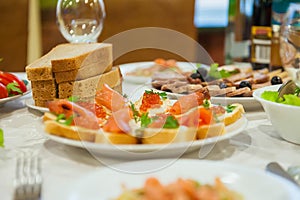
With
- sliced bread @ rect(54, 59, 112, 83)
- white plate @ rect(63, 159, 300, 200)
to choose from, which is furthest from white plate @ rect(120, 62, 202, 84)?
white plate @ rect(63, 159, 300, 200)

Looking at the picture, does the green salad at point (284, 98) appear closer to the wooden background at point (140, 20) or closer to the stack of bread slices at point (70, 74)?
the stack of bread slices at point (70, 74)

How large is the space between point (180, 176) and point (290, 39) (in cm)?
112

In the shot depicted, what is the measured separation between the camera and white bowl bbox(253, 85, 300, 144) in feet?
3.66

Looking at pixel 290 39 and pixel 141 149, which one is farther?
pixel 290 39

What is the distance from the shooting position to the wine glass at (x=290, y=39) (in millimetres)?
1769

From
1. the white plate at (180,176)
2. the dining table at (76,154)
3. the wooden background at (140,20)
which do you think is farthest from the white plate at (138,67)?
the wooden background at (140,20)

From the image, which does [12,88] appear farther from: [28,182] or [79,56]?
[28,182]

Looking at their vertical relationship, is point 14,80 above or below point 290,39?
below

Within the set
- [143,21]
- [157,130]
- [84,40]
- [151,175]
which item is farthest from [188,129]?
[143,21]

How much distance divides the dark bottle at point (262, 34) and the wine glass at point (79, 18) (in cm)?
68

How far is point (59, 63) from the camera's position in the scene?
4.87 feet

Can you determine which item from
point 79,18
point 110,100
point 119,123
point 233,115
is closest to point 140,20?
point 79,18

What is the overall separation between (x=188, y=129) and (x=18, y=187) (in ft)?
1.20

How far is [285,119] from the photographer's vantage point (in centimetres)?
114
